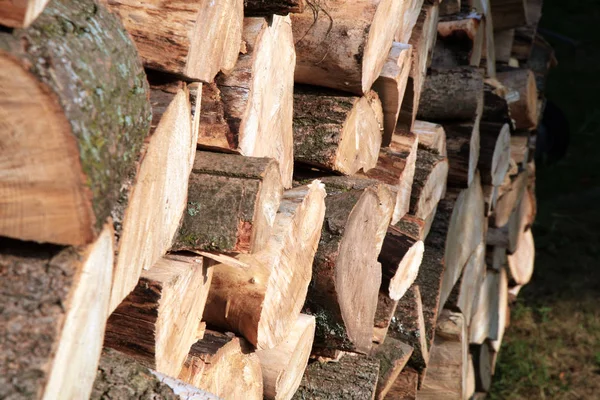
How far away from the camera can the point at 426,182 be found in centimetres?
241

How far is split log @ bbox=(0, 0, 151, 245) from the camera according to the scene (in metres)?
0.86

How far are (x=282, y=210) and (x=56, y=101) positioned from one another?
760mm

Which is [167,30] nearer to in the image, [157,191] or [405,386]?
[157,191]

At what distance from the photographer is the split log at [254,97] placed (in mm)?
1457

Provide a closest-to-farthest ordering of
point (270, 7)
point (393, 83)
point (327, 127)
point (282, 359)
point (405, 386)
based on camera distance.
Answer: point (270, 7) → point (282, 359) → point (327, 127) → point (393, 83) → point (405, 386)

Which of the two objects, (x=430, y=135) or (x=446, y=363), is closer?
(x=430, y=135)

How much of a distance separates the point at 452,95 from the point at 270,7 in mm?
1476

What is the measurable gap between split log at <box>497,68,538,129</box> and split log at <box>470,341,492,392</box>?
1.17 meters

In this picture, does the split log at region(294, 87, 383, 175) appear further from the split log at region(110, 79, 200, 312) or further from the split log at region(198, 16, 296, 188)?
the split log at region(110, 79, 200, 312)

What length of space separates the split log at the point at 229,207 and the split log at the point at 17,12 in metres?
0.55

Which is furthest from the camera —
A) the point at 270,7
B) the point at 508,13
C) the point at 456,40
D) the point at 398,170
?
the point at 508,13

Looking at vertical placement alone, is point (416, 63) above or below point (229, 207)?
above

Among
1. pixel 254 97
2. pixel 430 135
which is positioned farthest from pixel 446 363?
pixel 254 97

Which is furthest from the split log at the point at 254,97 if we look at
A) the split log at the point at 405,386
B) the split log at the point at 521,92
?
the split log at the point at 521,92
